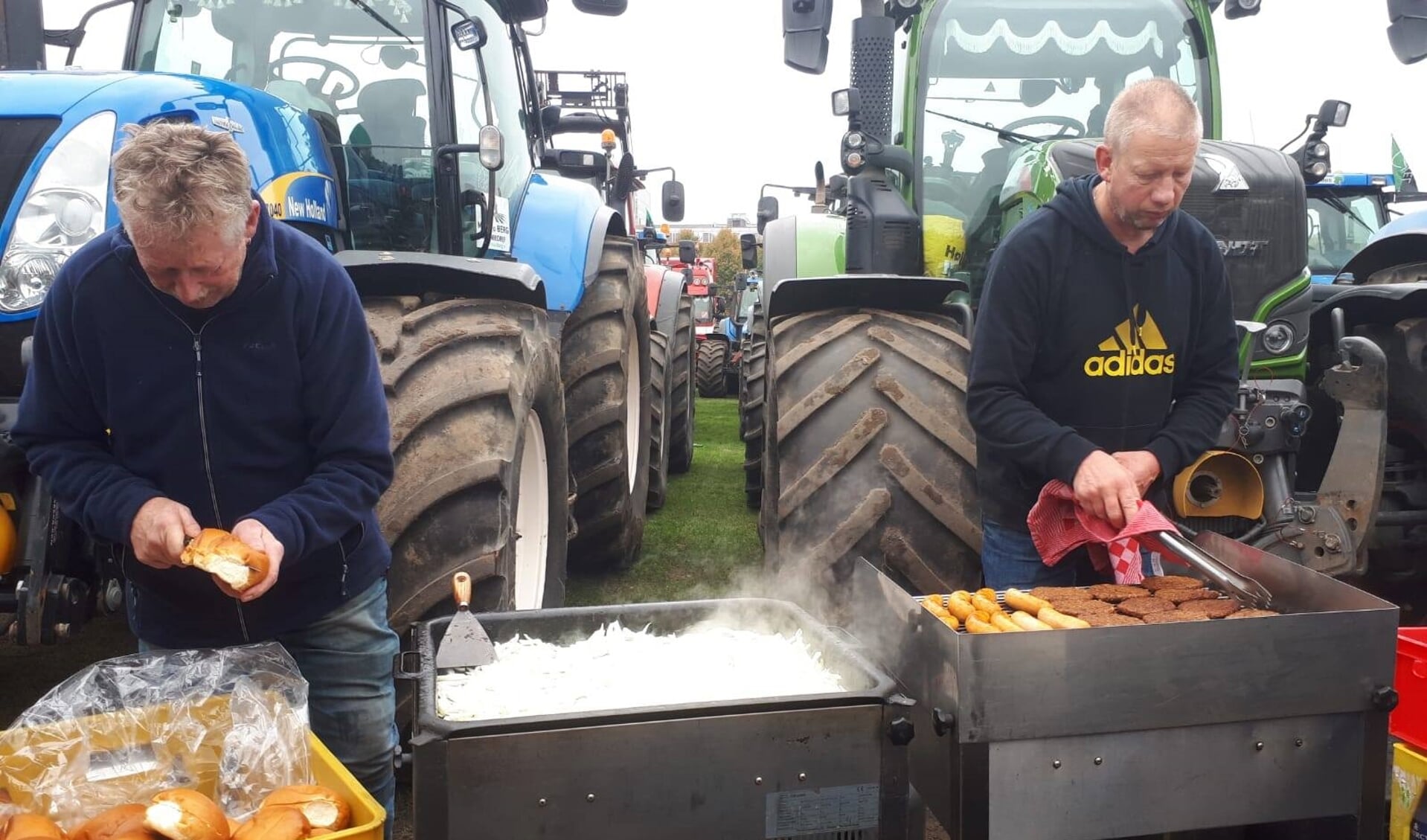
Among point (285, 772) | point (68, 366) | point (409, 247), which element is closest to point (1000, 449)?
point (285, 772)

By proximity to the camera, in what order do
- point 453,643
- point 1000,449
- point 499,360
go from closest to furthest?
point 453,643 → point 1000,449 → point 499,360

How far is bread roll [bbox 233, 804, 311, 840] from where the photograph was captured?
1699 mm

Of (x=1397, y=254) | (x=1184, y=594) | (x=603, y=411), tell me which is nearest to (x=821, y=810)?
(x=1184, y=594)

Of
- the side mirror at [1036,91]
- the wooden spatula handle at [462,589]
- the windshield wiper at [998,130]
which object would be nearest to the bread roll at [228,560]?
the wooden spatula handle at [462,589]

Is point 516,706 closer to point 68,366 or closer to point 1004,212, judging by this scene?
point 68,366

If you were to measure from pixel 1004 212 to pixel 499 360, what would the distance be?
226 cm

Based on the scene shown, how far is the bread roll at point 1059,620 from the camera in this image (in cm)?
227

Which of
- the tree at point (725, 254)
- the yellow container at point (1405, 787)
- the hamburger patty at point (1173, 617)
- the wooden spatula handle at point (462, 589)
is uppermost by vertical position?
the wooden spatula handle at point (462, 589)

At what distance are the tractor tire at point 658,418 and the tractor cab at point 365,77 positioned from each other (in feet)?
7.89

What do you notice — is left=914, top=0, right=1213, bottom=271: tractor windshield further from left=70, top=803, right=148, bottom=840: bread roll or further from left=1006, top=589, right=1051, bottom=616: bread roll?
left=70, top=803, right=148, bottom=840: bread roll

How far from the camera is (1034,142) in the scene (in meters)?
4.68

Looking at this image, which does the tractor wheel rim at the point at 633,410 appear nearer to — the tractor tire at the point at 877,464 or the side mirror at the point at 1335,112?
the tractor tire at the point at 877,464

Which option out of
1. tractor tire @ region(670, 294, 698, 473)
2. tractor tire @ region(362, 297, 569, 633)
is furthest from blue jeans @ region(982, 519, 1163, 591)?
tractor tire @ region(670, 294, 698, 473)

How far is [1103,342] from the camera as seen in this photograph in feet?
9.33
